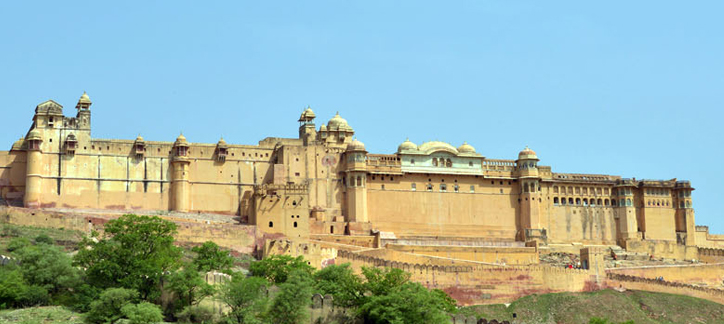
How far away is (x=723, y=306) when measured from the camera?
256ft

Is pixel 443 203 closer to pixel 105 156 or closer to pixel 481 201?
pixel 481 201

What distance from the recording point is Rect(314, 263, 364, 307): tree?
6128cm

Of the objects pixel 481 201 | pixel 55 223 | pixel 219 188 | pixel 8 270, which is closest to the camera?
pixel 8 270

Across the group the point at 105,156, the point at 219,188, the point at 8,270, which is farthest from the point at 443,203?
the point at 8,270

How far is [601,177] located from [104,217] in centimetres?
4219

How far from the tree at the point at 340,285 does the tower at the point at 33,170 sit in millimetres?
24559

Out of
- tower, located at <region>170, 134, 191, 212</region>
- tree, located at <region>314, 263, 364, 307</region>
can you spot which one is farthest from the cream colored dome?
tree, located at <region>314, 263, 364, 307</region>

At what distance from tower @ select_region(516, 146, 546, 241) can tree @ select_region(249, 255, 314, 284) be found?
28407 mm

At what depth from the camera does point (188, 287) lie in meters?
57.8

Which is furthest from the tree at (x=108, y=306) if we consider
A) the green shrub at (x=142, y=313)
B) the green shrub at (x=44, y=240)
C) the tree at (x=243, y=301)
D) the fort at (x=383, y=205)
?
the fort at (x=383, y=205)

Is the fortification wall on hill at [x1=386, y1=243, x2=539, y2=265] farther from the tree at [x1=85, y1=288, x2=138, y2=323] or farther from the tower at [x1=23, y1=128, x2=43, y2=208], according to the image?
the tree at [x1=85, y1=288, x2=138, y2=323]

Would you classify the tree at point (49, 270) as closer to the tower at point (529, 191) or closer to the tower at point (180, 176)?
the tower at point (180, 176)

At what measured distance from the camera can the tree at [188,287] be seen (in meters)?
57.7

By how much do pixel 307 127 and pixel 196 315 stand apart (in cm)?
3364
